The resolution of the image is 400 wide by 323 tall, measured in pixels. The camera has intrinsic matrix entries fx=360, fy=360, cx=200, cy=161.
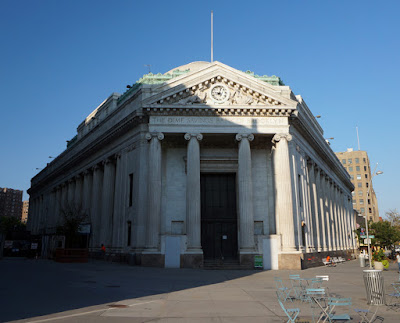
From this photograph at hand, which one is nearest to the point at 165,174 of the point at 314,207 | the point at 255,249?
the point at 255,249

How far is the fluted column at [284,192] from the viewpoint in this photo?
3241cm

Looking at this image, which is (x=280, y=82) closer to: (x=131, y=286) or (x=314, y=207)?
(x=314, y=207)

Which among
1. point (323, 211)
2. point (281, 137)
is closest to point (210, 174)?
point (281, 137)

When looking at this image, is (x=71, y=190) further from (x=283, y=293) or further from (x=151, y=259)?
(x=283, y=293)

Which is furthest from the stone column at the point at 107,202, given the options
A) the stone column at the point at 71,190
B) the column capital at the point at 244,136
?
the column capital at the point at 244,136

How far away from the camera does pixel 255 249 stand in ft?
105

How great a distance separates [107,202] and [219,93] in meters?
18.5

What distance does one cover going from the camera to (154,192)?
32906 millimetres

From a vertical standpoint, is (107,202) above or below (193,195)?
above

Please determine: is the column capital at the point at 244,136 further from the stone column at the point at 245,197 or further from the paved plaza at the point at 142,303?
the paved plaza at the point at 142,303

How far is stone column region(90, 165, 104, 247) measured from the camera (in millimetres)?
43853

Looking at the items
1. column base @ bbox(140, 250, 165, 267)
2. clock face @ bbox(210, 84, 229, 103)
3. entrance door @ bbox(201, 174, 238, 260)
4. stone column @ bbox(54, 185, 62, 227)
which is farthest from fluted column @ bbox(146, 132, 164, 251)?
stone column @ bbox(54, 185, 62, 227)

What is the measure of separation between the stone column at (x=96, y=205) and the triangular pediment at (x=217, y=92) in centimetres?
1707

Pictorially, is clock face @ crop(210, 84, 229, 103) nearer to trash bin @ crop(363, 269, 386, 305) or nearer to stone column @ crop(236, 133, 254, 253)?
stone column @ crop(236, 133, 254, 253)
